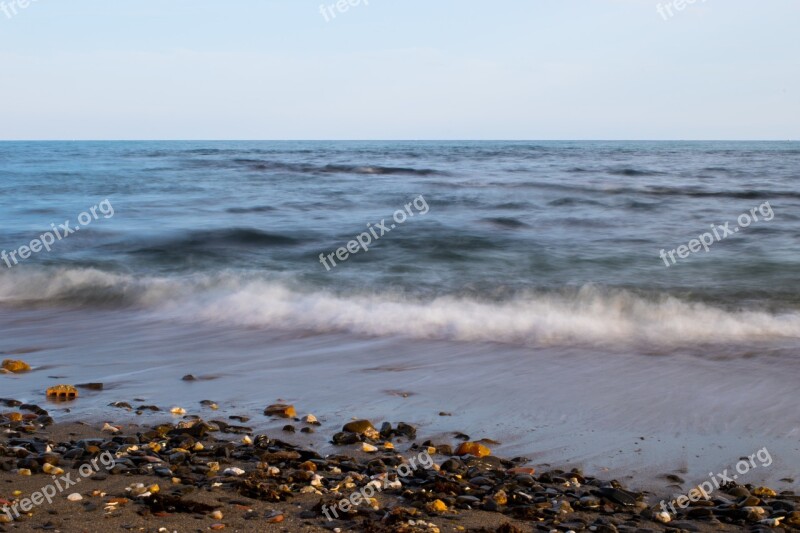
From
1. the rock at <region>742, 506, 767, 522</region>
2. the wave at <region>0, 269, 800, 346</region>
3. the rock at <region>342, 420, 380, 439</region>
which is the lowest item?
the wave at <region>0, 269, 800, 346</region>

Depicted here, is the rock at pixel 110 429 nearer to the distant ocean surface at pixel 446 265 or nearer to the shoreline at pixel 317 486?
the shoreline at pixel 317 486

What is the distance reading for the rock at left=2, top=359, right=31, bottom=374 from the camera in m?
6.78

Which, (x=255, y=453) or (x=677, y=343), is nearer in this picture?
(x=255, y=453)

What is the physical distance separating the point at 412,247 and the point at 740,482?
1078cm

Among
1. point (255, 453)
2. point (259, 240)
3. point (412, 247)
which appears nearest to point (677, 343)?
point (255, 453)

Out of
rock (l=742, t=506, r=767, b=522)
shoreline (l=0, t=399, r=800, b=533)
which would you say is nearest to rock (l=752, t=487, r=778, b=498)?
shoreline (l=0, t=399, r=800, b=533)

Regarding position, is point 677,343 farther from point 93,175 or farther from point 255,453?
point 93,175

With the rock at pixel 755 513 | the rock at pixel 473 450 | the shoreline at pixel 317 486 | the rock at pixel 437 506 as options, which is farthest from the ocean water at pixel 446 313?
the rock at pixel 437 506

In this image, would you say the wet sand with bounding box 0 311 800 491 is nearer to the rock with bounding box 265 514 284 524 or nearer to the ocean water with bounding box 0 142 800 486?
the ocean water with bounding box 0 142 800 486

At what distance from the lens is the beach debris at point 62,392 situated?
5.91 m

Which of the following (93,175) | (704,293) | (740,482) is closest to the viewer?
(740,482)

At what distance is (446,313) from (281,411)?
424 centimetres

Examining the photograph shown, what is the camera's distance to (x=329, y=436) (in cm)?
514

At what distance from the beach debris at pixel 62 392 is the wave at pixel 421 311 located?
3.26 metres
